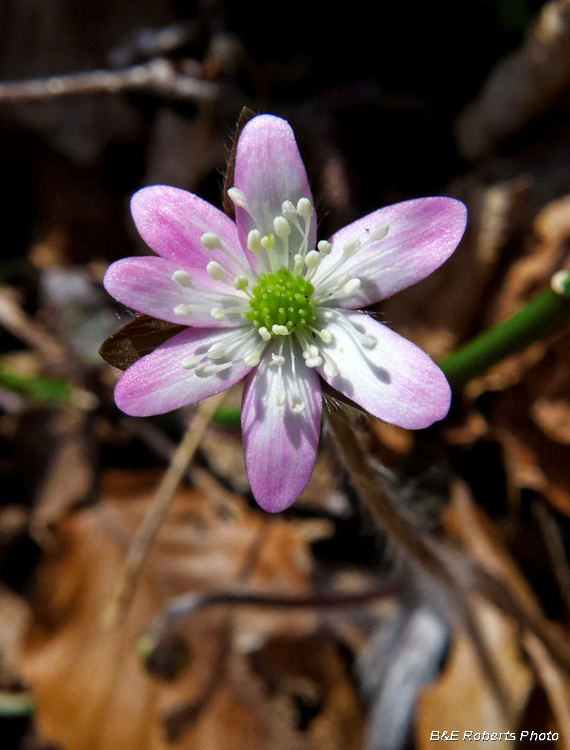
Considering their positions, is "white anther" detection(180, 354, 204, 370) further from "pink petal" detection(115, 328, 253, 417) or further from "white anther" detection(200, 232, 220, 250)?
"white anther" detection(200, 232, 220, 250)

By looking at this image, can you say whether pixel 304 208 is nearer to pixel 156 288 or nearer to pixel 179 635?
pixel 156 288

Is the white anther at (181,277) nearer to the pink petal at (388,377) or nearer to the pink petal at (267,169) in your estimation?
the pink petal at (267,169)

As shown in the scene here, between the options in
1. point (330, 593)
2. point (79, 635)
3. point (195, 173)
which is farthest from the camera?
point (195, 173)

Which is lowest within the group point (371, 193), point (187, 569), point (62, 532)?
point (187, 569)

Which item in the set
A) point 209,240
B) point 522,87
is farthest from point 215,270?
point 522,87

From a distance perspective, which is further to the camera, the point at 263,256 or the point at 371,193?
the point at 371,193

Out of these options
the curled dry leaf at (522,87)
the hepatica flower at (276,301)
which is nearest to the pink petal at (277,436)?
the hepatica flower at (276,301)

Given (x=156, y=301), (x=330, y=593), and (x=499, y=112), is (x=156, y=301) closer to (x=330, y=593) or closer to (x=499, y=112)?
(x=330, y=593)

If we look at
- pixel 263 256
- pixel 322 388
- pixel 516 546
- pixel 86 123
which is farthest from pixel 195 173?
pixel 516 546
